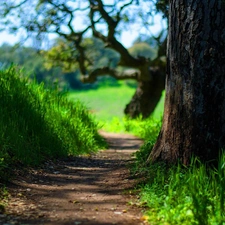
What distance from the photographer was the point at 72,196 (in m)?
4.52

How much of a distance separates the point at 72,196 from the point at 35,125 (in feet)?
A: 6.88

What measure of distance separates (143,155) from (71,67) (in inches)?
546

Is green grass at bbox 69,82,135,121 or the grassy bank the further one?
green grass at bbox 69,82,135,121

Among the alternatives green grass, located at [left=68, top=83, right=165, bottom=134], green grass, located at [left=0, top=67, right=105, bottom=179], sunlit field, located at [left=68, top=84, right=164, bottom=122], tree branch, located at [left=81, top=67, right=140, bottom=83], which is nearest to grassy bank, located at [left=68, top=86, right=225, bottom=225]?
green grass, located at [left=0, top=67, right=105, bottom=179]

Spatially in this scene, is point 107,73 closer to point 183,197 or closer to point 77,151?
point 77,151

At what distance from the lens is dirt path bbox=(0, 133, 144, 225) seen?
146 inches

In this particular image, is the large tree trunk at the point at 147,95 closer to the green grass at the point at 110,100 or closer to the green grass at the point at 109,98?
the green grass at the point at 110,100

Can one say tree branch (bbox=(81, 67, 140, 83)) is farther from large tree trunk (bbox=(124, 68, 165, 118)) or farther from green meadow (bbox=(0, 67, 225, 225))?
green meadow (bbox=(0, 67, 225, 225))

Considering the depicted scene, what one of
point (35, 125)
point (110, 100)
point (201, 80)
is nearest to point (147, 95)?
point (35, 125)

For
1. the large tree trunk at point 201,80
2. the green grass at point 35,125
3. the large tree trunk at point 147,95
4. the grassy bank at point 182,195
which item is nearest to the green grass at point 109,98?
the large tree trunk at point 147,95

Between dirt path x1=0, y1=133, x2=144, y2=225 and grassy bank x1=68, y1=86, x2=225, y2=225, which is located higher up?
grassy bank x1=68, y1=86, x2=225, y2=225

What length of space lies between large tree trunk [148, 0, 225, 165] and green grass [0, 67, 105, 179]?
1.89 meters

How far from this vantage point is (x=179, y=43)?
15.8ft

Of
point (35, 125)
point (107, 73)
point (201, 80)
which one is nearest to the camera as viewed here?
point (201, 80)
